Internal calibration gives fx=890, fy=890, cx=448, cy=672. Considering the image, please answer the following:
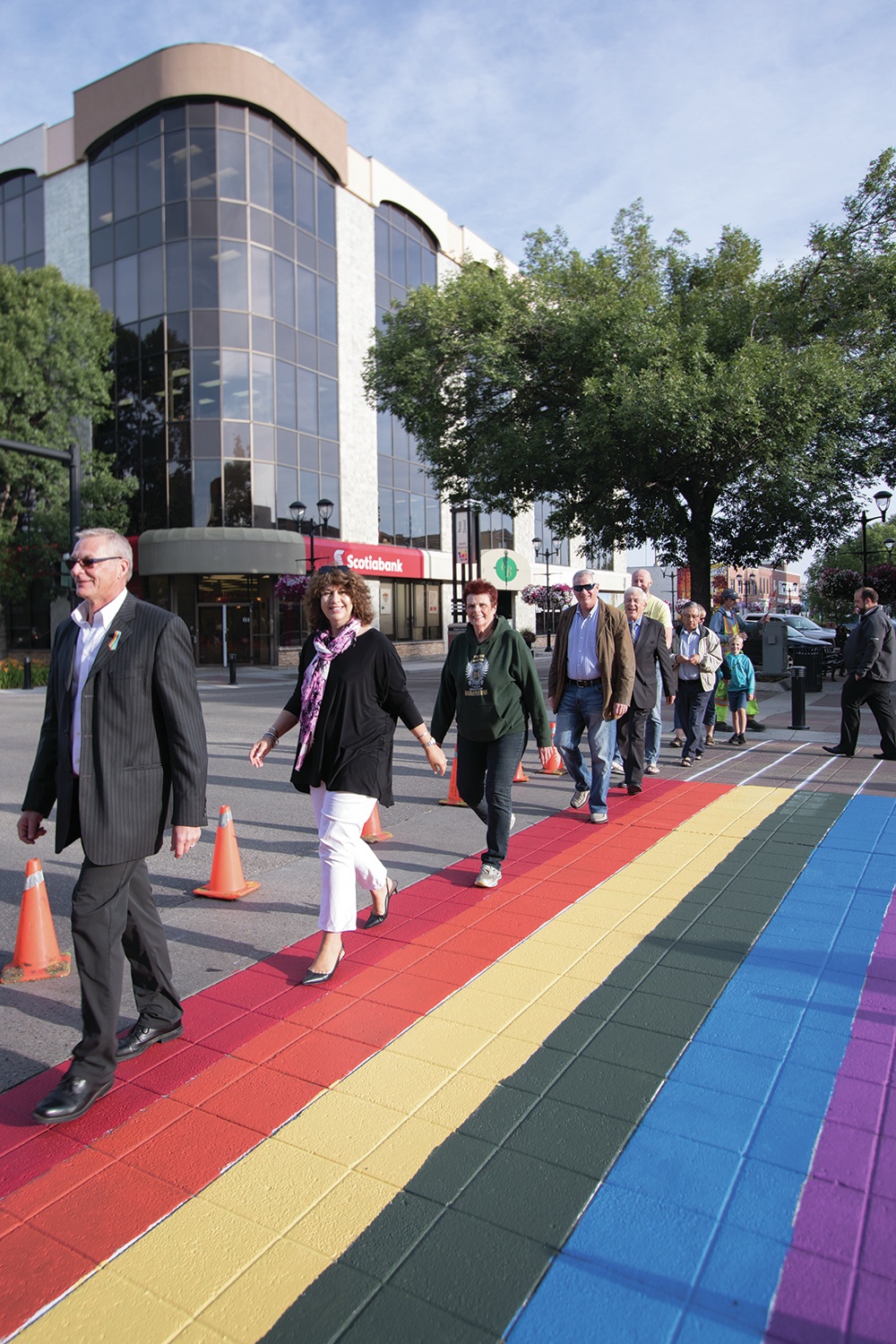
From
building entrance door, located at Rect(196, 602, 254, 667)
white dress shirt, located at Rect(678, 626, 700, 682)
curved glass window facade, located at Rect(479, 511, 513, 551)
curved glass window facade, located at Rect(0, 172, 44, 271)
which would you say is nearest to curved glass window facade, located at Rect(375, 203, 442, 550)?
curved glass window facade, located at Rect(479, 511, 513, 551)

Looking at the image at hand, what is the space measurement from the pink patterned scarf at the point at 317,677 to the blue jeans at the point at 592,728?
117 inches

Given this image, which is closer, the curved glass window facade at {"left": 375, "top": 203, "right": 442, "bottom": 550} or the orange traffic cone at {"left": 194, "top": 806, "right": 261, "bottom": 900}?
the orange traffic cone at {"left": 194, "top": 806, "right": 261, "bottom": 900}

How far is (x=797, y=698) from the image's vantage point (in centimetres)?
1220

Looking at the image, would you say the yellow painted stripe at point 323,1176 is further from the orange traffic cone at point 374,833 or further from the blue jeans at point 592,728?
the blue jeans at point 592,728

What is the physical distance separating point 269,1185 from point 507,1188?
2.15 ft

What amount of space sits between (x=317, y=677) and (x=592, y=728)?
10.6 ft

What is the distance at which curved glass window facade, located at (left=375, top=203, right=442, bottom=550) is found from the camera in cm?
3672

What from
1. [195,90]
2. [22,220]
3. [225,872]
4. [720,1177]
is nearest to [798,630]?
[195,90]

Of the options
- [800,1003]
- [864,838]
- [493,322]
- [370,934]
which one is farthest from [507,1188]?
[493,322]

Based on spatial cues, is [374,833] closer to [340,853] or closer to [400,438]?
[340,853]

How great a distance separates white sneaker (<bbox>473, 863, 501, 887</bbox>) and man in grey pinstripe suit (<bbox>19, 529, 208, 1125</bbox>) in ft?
7.70

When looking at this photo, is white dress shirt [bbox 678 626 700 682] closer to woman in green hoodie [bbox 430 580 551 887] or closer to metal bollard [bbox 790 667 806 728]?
metal bollard [bbox 790 667 806 728]

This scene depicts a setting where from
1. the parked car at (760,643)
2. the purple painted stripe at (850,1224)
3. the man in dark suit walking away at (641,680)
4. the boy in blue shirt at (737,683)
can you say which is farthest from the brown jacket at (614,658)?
the parked car at (760,643)

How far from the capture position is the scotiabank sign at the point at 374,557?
108 ft
